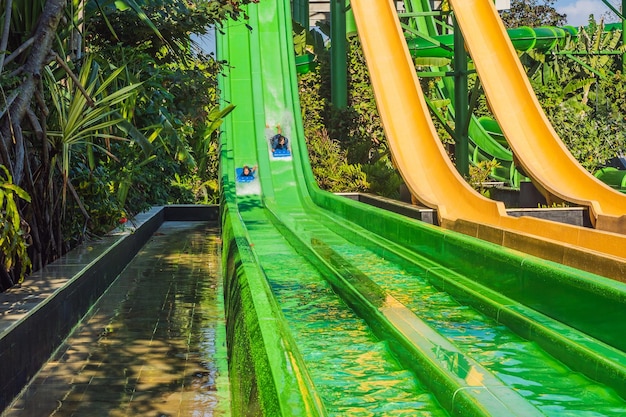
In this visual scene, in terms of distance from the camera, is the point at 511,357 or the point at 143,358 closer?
the point at 511,357

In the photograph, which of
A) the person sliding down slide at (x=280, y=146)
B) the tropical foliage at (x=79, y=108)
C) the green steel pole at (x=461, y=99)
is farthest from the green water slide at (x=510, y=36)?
the tropical foliage at (x=79, y=108)

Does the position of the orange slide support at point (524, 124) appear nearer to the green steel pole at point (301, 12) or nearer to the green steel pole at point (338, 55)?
the green steel pole at point (338, 55)

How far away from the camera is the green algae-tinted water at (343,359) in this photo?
3.70 m

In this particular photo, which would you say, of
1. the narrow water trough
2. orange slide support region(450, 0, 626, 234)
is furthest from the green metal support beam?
the narrow water trough

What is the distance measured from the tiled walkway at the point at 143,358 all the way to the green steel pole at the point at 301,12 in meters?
12.3

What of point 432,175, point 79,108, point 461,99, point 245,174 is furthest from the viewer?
point 245,174

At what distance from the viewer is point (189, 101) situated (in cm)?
1080

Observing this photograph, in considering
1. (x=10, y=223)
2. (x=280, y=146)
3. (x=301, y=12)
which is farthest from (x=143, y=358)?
(x=301, y=12)

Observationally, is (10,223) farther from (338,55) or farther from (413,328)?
(338,55)

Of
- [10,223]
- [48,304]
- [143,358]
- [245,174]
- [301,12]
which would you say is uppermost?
[301,12]

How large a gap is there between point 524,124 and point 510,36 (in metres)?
4.56

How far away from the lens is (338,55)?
15609 millimetres

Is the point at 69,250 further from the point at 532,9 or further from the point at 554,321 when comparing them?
the point at 532,9

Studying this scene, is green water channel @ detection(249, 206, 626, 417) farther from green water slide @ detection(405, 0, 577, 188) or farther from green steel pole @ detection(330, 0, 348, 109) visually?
green steel pole @ detection(330, 0, 348, 109)
